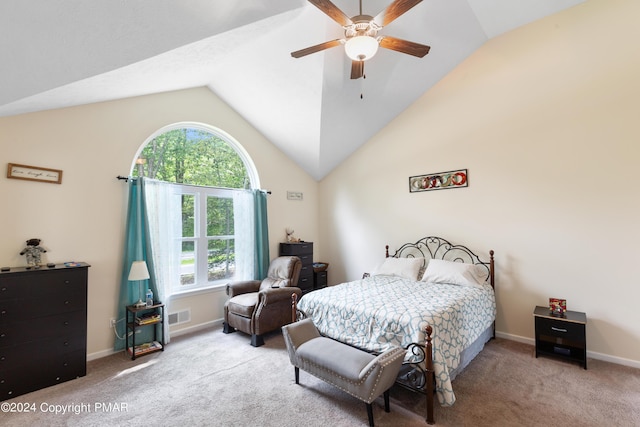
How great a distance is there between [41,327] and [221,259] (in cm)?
222

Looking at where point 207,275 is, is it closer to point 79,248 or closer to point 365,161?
point 79,248

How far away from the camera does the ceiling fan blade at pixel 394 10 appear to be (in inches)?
78.5

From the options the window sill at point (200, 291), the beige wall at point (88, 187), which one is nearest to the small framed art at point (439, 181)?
the window sill at point (200, 291)

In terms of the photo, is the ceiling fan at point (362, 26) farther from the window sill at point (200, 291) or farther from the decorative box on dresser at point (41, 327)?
the window sill at point (200, 291)

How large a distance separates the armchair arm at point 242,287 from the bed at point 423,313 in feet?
4.37

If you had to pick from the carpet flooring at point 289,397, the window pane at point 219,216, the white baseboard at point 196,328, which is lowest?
the carpet flooring at point 289,397

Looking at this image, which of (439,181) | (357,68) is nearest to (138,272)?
(357,68)

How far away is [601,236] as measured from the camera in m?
3.12

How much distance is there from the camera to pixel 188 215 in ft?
14.0

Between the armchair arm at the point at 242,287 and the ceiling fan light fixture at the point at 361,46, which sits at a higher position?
the ceiling fan light fixture at the point at 361,46

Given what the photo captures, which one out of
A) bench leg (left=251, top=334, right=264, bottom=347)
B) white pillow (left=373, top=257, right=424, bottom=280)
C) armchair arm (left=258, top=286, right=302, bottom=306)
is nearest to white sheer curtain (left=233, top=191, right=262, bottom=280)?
armchair arm (left=258, top=286, right=302, bottom=306)

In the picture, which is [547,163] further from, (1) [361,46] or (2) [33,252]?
(2) [33,252]

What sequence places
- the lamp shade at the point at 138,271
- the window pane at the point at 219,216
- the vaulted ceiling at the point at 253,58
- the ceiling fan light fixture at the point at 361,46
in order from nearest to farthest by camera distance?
the vaulted ceiling at the point at 253,58 → the ceiling fan light fixture at the point at 361,46 → the lamp shade at the point at 138,271 → the window pane at the point at 219,216

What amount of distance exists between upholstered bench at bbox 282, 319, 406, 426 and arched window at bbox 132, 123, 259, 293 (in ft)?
7.62
